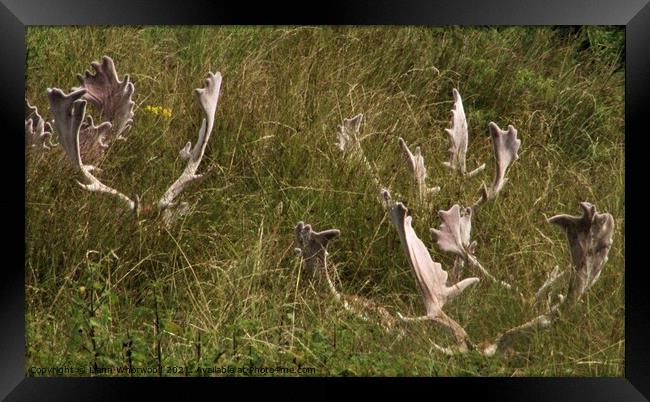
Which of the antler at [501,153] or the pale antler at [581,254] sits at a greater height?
the antler at [501,153]

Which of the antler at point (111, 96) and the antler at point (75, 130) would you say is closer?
the antler at point (75, 130)

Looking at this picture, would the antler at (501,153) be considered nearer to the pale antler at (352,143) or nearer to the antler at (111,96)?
the pale antler at (352,143)

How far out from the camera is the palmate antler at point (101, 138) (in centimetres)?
578

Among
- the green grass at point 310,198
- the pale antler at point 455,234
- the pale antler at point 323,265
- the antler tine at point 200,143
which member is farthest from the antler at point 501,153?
the antler tine at point 200,143

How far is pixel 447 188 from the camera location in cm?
671

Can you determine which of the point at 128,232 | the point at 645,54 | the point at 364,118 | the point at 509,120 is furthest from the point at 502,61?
the point at 645,54

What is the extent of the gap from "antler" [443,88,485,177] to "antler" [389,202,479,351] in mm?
1954

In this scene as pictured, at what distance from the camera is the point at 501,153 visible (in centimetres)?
612

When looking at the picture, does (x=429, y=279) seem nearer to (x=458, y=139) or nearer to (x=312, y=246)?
(x=312, y=246)

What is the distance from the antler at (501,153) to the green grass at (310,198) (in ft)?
0.84

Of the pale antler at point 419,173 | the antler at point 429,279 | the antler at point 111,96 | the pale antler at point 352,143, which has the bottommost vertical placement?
the antler at point 429,279

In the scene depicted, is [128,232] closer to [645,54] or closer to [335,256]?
[335,256]

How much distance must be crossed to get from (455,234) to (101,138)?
8.13 ft

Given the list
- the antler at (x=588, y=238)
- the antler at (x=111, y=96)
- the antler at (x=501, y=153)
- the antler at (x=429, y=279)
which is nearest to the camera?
the antler at (x=588, y=238)
